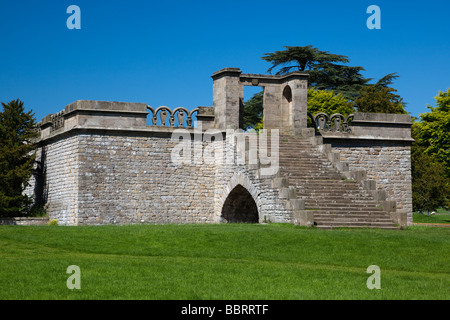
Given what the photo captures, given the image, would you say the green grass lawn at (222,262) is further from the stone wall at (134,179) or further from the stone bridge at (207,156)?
the stone wall at (134,179)

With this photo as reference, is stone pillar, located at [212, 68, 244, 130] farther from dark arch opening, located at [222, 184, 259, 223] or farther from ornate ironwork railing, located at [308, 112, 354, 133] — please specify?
ornate ironwork railing, located at [308, 112, 354, 133]

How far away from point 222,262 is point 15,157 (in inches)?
710

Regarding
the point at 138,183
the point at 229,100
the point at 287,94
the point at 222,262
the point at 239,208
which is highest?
the point at 287,94

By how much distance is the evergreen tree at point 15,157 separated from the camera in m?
31.6

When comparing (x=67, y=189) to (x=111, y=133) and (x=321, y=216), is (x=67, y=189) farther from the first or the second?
(x=321, y=216)

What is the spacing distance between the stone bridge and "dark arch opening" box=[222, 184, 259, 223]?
0.04m

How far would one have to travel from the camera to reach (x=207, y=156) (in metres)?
31.3

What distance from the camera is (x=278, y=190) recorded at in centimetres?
2519

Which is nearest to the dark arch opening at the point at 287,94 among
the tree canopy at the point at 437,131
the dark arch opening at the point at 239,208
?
the dark arch opening at the point at 239,208

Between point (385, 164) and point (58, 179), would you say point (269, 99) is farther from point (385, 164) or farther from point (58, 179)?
point (58, 179)

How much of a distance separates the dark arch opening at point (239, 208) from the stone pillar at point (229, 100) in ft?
9.83

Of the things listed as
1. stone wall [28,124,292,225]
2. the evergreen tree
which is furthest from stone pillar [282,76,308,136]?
the evergreen tree

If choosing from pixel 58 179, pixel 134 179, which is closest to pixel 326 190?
pixel 134 179

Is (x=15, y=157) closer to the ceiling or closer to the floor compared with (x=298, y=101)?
closer to the floor
